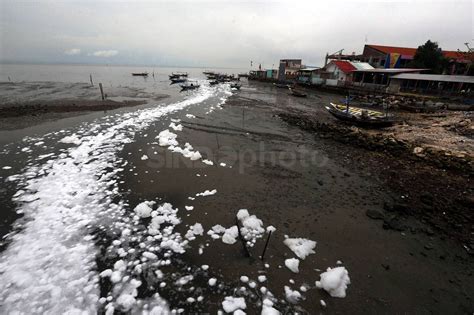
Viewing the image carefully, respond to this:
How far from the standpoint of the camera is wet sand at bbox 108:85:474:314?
509cm

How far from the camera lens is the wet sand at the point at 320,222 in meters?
5.09

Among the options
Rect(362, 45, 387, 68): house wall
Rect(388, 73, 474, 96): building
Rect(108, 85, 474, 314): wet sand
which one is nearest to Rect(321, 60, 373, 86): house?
Rect(362, 45, 387, 68): house wall

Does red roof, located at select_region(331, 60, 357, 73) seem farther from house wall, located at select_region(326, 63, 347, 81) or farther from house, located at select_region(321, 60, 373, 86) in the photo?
house wall, located at select_region(326, 63, 347, 81)

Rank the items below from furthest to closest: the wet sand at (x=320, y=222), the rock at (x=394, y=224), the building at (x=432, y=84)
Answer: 1. the building at (x=432, y=84)
2. the rock at (x=394, y=224)
3. the wet sand at (x=320, y=222)

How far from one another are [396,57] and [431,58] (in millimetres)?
7300

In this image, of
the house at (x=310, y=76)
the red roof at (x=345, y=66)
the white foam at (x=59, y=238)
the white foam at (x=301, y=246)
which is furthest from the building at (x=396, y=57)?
the white foam at (x=59, y=238)

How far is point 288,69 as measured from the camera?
8119 cm

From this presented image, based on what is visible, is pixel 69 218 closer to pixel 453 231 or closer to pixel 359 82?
pixel 453 231

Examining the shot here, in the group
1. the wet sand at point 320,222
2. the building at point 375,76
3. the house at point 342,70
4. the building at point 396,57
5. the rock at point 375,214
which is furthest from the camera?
the house at point 342,70

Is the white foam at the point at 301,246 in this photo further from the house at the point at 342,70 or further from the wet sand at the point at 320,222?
the house at the point at 342,70

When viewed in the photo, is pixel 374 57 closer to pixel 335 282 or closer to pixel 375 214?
pixel 375 214

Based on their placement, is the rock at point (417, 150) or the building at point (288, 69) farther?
the building at point (288, 69)

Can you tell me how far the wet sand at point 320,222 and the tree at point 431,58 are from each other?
155 ft

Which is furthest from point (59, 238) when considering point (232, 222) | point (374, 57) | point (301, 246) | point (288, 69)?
point (288, 69)
